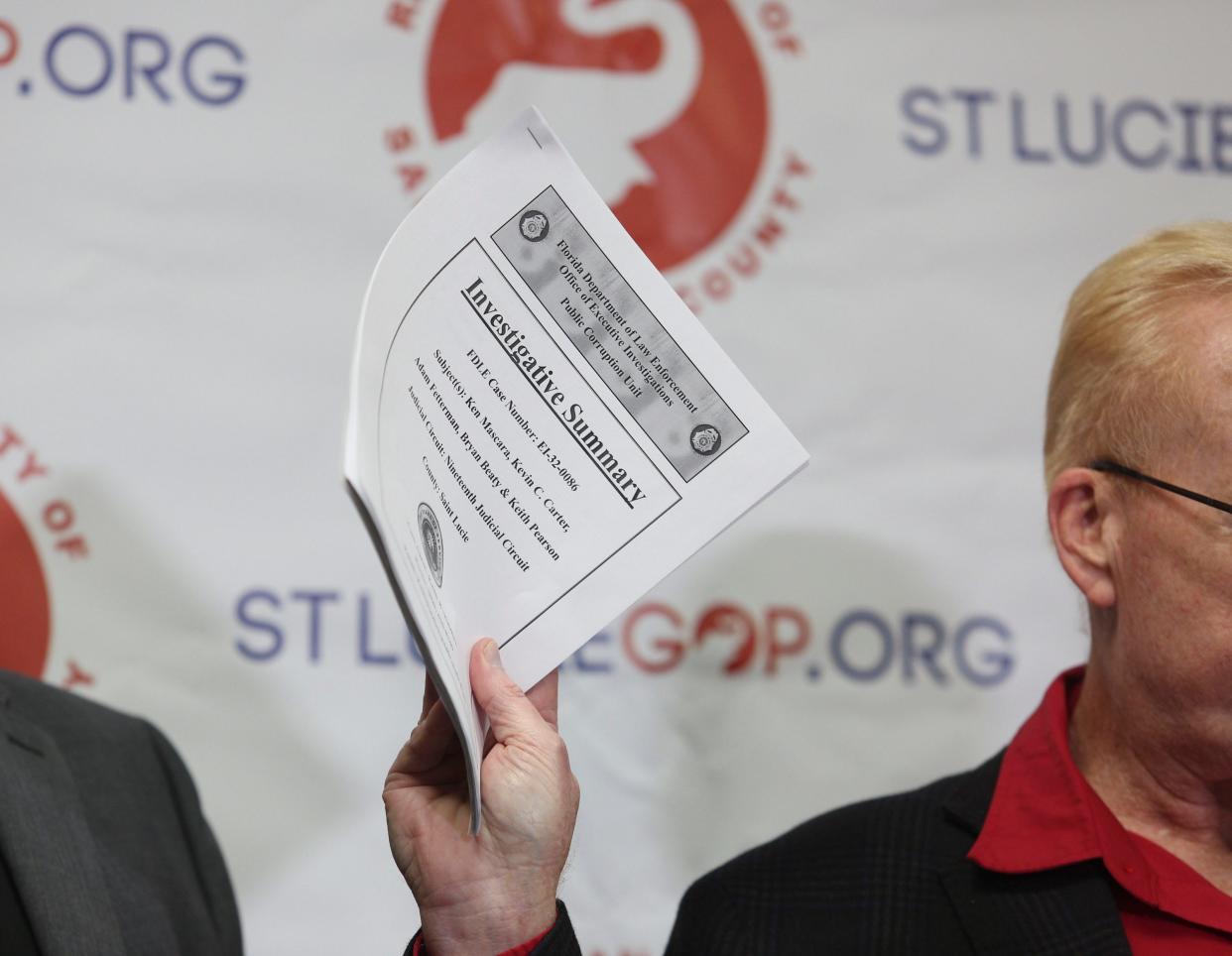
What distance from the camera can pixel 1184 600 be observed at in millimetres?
1119

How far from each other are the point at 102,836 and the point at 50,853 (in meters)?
0.12

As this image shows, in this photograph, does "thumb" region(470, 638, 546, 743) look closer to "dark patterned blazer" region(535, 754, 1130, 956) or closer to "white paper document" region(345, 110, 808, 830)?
"white paper document" region(345, 110, 808, 830)

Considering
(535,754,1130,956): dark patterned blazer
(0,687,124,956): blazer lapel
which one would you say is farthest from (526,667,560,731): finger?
(0,687,124,956): blazer lapel

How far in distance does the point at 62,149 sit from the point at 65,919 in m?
0.87

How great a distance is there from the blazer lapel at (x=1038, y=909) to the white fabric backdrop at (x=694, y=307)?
564 millimetres

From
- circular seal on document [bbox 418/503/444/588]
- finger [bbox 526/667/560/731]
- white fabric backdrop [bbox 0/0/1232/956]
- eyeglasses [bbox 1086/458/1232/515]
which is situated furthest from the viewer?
white fabric backdrop [bbox 0/0/1232/956]

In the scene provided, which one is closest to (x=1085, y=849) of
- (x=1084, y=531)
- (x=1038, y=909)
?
(x=1038, y=909)

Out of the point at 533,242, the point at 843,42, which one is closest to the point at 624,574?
the point at 533,242

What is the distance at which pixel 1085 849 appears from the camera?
44.8 inches

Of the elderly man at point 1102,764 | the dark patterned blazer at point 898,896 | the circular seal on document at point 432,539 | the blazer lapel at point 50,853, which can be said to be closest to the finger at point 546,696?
the elderly man at point 1102,764

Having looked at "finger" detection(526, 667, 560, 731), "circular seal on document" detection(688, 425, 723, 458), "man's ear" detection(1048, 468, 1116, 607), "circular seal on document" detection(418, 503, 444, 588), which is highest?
"circular seal on document" detection(418, 503, 444, 588)

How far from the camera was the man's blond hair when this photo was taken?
3.83 feet

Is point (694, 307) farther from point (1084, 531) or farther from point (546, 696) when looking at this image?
point (546, 696)

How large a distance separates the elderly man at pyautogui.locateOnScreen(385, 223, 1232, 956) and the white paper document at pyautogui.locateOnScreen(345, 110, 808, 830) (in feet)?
0.38
